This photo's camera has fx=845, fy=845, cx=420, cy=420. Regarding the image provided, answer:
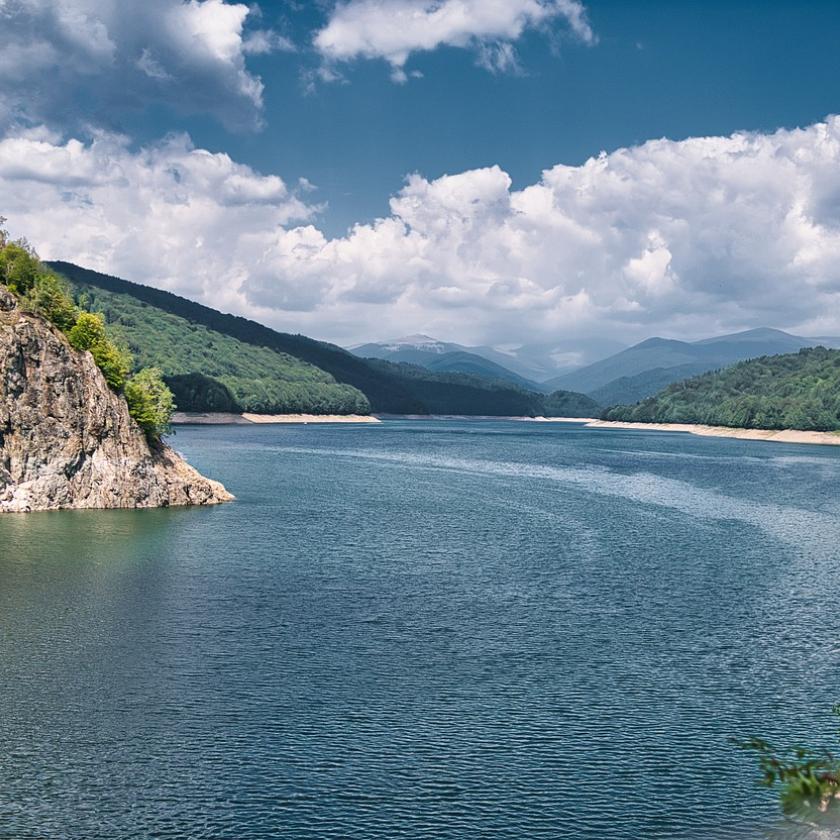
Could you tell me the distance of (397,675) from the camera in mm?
41062

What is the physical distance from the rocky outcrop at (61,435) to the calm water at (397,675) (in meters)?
5.02

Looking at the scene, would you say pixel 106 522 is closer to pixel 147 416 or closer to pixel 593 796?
pixel 147 416

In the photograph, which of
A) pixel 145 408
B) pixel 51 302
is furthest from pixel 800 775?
pixel 51 302

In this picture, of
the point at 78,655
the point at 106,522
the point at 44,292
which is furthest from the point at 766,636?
A: the point at 44,292

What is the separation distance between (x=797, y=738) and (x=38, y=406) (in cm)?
7473

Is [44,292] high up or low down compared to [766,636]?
up

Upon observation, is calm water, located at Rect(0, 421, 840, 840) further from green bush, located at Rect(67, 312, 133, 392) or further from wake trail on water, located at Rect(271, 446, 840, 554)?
green bush, located at Rect(67, 312, 133, 392)

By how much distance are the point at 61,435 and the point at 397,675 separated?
5745 centimetres

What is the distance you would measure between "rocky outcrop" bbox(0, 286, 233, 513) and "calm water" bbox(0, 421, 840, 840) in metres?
5.02

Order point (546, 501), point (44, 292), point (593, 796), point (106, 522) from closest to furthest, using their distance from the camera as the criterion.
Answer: point (593, 796), point (106, 522), point (44, 292), point (546, 501)

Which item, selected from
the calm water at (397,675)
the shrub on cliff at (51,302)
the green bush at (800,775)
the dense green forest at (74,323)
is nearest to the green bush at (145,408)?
the dense green forest at (74,323)

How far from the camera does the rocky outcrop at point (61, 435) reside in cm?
8319

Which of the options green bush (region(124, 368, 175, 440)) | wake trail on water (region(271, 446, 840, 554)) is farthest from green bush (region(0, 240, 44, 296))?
wake trail on water (region(271, 446, 840, 554))

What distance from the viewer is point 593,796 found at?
29.7m
